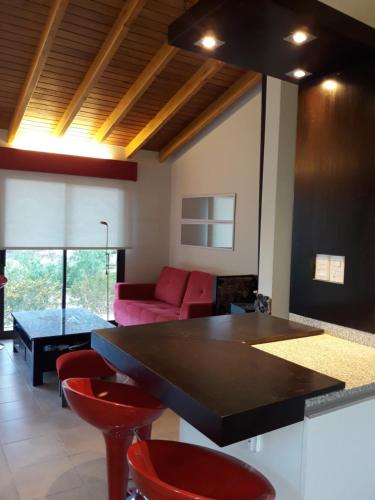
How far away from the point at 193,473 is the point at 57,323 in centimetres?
315

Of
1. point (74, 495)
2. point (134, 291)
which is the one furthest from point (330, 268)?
point (134, 291)

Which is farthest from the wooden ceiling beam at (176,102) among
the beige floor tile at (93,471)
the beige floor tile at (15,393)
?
the beige floor tile at (93,471)

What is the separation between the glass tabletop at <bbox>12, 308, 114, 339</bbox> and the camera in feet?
12.7

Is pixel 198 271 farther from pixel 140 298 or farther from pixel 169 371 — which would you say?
pixel 169 371

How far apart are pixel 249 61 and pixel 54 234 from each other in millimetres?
4074

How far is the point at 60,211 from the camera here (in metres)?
5.45

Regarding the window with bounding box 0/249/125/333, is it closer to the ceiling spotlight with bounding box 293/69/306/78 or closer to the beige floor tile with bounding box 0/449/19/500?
the beige floor tile with bounding box 0/449/19/500

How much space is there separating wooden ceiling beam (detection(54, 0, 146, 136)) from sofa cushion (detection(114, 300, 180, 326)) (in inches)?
89.3

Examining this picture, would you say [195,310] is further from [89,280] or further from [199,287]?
[89,280]

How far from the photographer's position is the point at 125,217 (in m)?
5.99

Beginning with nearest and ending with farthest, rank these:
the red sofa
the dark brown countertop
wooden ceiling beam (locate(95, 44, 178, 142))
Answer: the dark brown countertop
wooden ceiling beam (locate(95, 44, 178, 142))
the red sofa

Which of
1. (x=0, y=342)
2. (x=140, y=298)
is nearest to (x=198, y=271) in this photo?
(x=140, y=298)

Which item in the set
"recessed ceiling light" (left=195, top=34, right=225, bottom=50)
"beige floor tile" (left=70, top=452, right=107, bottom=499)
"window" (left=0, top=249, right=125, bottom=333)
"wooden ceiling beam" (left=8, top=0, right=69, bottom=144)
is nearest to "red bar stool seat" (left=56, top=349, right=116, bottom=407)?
"beige floor tile" (left=70, top=452, right=107, bottom=499)

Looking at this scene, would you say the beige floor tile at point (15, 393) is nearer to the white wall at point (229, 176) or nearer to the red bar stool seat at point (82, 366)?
the red bar stool seat at point (82, 366)
